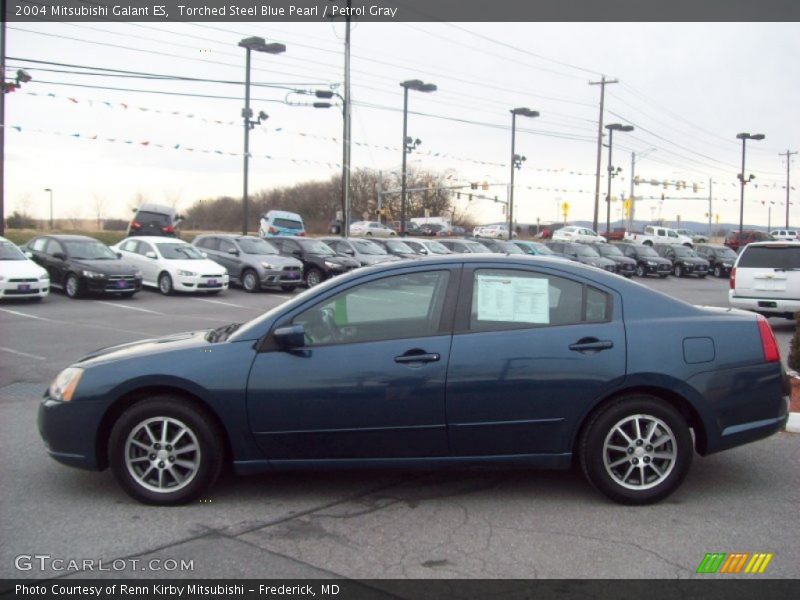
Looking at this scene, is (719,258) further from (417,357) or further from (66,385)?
(66,385)

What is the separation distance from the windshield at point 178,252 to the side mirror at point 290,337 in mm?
18308

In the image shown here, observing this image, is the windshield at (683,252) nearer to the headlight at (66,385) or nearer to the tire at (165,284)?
the tire at (165,284)

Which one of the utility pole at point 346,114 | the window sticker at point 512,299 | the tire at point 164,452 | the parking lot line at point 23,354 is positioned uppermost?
the utility pole at point 346,114

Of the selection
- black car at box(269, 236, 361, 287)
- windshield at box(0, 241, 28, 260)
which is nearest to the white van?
black car at box(269, 236, 361, 287)

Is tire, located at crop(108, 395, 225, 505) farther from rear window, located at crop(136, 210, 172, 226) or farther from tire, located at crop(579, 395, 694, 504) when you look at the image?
rear window, located at crop(136, 210, 172, 226)

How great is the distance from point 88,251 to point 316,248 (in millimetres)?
7748

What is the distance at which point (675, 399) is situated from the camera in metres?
5.02

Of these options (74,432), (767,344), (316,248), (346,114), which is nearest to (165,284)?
(316,248)

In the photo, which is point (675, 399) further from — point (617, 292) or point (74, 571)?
point (74, 571)

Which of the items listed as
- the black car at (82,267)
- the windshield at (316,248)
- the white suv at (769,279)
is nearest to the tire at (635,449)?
the white suv at (769,279)

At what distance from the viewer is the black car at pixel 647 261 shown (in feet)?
123

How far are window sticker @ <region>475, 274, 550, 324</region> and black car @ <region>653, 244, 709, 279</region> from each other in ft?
119
